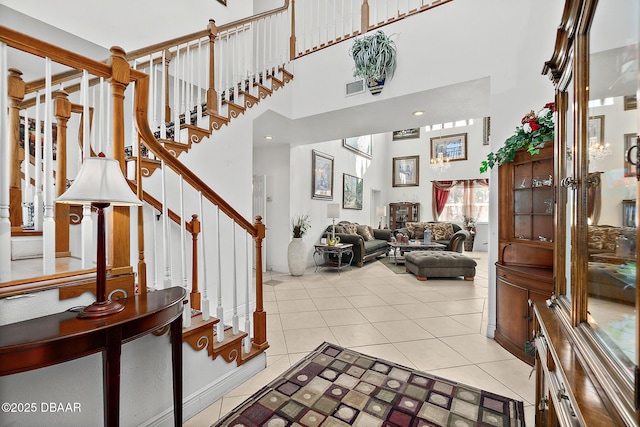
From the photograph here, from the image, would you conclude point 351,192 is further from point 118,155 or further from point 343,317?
point 118,155

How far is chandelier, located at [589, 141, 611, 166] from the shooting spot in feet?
2.80

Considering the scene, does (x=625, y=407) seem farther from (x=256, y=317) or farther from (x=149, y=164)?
(x=149, y=164)

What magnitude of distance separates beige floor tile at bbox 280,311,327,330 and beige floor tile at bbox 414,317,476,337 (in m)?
1.14

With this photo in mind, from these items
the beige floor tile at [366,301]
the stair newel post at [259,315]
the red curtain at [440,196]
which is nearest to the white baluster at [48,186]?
the stair newel post at [259,315]

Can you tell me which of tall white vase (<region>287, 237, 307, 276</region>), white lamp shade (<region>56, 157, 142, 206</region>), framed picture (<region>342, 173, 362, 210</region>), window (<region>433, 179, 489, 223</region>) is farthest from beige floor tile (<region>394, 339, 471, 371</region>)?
window (<region>433, 179, 489, 223</region>)

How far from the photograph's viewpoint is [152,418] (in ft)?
4.81

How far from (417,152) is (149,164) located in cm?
973

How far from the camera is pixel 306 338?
2.70m

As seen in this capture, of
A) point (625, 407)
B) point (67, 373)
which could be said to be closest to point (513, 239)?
point (625, 407)

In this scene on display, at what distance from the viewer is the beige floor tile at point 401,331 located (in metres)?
2.76

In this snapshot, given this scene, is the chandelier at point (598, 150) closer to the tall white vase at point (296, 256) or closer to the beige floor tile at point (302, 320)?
the beige floor tile at point (302, 320)

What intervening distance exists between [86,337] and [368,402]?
166cm

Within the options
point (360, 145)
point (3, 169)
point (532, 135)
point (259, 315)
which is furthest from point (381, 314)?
point (360, 145)

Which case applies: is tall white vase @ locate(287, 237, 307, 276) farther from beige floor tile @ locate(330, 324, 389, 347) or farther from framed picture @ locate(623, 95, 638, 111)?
framed picture @ locate(623, 95, 638, 111)
